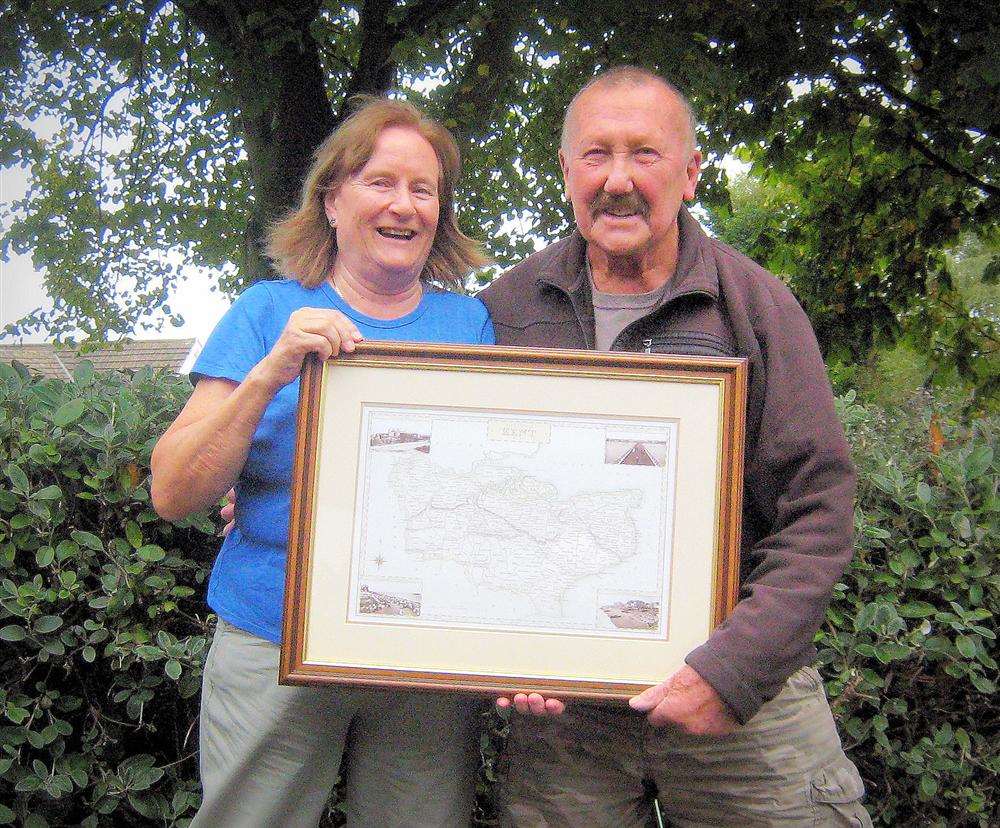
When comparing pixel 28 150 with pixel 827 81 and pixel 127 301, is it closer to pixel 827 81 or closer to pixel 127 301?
pixel 127 301

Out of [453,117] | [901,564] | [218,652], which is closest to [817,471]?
[901,564]

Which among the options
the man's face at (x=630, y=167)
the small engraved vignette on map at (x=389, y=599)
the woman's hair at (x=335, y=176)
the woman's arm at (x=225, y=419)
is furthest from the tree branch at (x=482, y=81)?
the small engraved vignette on map at (x=389, y=599)

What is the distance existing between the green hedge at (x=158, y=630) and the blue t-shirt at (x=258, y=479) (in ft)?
2.43

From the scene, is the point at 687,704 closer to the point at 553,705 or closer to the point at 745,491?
the point at 553,705

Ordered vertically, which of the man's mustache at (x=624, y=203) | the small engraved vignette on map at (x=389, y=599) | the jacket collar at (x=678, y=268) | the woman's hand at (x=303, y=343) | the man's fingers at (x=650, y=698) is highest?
the man's mustache at (x=624, y=203)

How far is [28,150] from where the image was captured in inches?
403

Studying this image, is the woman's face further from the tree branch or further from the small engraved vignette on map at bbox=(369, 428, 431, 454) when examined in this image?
the tree branch

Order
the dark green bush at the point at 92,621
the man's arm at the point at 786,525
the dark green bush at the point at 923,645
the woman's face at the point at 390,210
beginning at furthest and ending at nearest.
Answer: the dark green bush at the point at 923,645, the dark green bush at the point at 92,621, the woman's face at the point at 390,210, the man's arm at the point at 786,525

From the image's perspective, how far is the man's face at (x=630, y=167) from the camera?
2.34 m

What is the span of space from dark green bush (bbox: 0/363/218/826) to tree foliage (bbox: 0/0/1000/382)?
150 inches

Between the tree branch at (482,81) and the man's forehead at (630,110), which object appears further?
the tree branch at (482,81)

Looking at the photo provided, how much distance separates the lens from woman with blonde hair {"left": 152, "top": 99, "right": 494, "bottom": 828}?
219 centimetres

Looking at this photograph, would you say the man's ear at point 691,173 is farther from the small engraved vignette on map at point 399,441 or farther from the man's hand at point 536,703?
the man's hand at point 536,703

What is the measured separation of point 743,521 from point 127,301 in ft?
40.4
